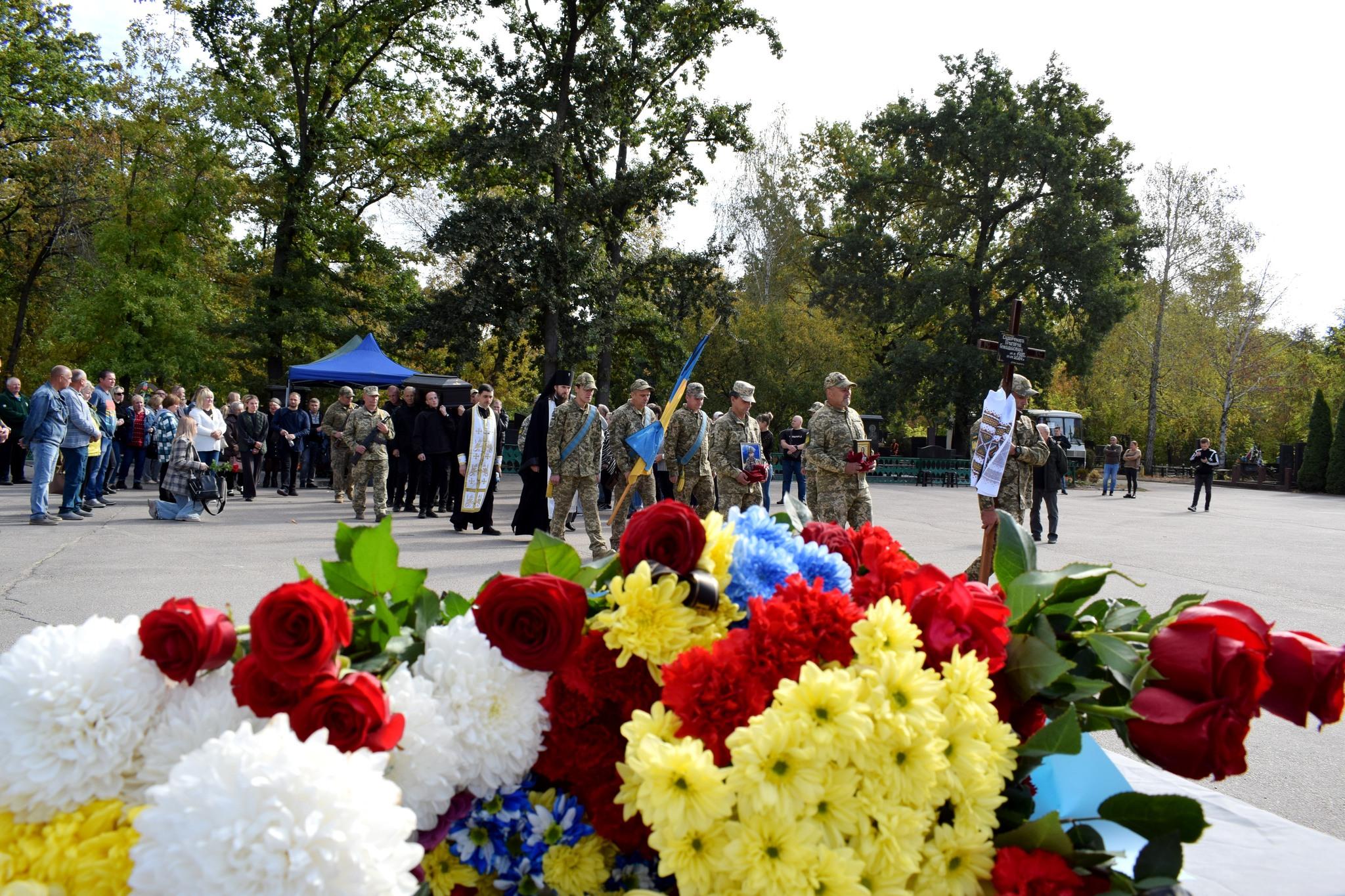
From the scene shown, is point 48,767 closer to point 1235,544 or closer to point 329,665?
point 329,665

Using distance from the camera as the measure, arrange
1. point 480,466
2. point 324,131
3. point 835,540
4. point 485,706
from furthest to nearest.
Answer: point 324,131
point 480,466
point 835,540
point 485,706

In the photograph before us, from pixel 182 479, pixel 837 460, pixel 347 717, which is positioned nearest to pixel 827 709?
pixel 347 717

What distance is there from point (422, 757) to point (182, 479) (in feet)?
46.7

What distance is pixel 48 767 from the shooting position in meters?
1.02

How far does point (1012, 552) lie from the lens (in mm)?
1487

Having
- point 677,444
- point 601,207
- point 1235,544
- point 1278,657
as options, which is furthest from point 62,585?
point 601,207

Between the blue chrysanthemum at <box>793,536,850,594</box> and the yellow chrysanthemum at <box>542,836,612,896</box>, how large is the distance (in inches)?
18.6

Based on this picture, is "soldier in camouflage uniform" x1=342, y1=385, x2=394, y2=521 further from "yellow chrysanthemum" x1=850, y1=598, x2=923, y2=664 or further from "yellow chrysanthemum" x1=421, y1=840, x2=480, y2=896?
"yellow chrysanthemum" x1=850, y1=598, x2=923, y2=664

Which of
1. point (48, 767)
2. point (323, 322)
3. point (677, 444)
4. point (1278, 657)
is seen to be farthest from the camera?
point (323, 322)

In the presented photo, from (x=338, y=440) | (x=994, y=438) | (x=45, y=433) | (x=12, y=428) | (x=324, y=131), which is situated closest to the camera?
(x=994, y=438)

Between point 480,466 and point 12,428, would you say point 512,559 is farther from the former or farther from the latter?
point 12,428

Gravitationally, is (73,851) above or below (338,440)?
above

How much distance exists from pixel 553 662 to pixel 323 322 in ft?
104

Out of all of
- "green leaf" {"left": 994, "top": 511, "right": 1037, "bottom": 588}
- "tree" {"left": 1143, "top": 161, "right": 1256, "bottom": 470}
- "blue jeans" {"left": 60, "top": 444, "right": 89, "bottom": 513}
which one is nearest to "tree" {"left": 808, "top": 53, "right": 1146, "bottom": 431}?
"tree" {"left": 1143, "top": 161, "right": 1256, "bottom": 470}
